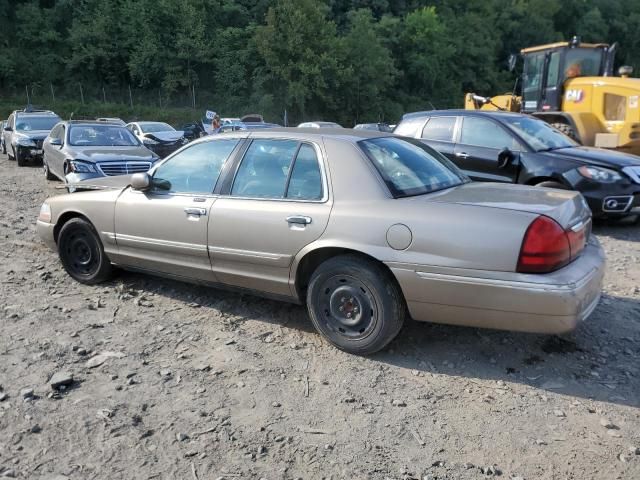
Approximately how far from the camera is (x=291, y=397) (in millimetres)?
3223

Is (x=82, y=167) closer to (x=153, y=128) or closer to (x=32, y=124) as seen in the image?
(x=32, y=124)

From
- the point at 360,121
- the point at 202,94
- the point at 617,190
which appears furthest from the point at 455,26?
the point at 617,190

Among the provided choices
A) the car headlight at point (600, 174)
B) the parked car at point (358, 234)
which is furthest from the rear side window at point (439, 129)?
the parked car at point (358, 234)

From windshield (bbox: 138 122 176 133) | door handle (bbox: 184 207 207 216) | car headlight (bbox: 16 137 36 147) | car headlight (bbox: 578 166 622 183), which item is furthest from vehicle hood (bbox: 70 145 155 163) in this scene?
windshield (bbox: 138 122 176 133)

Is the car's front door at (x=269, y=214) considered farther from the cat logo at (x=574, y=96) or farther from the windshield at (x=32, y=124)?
the windshield at (x=32, y=124)

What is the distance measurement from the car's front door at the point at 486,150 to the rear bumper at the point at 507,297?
4164mm

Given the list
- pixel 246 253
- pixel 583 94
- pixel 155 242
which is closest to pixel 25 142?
pixel 155 242

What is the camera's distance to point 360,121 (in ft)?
163

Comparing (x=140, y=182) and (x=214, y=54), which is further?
(x=214, y=54)

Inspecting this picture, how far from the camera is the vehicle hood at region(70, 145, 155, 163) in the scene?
9656 mm

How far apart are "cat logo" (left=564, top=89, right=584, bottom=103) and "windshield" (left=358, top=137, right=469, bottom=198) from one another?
8.79m

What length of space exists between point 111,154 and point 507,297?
858cm

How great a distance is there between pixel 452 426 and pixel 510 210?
1332 mm

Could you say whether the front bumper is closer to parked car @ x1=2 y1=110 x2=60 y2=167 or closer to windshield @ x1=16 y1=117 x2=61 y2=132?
parked car @ x1=2 y1=110 x2=60 y2=167
